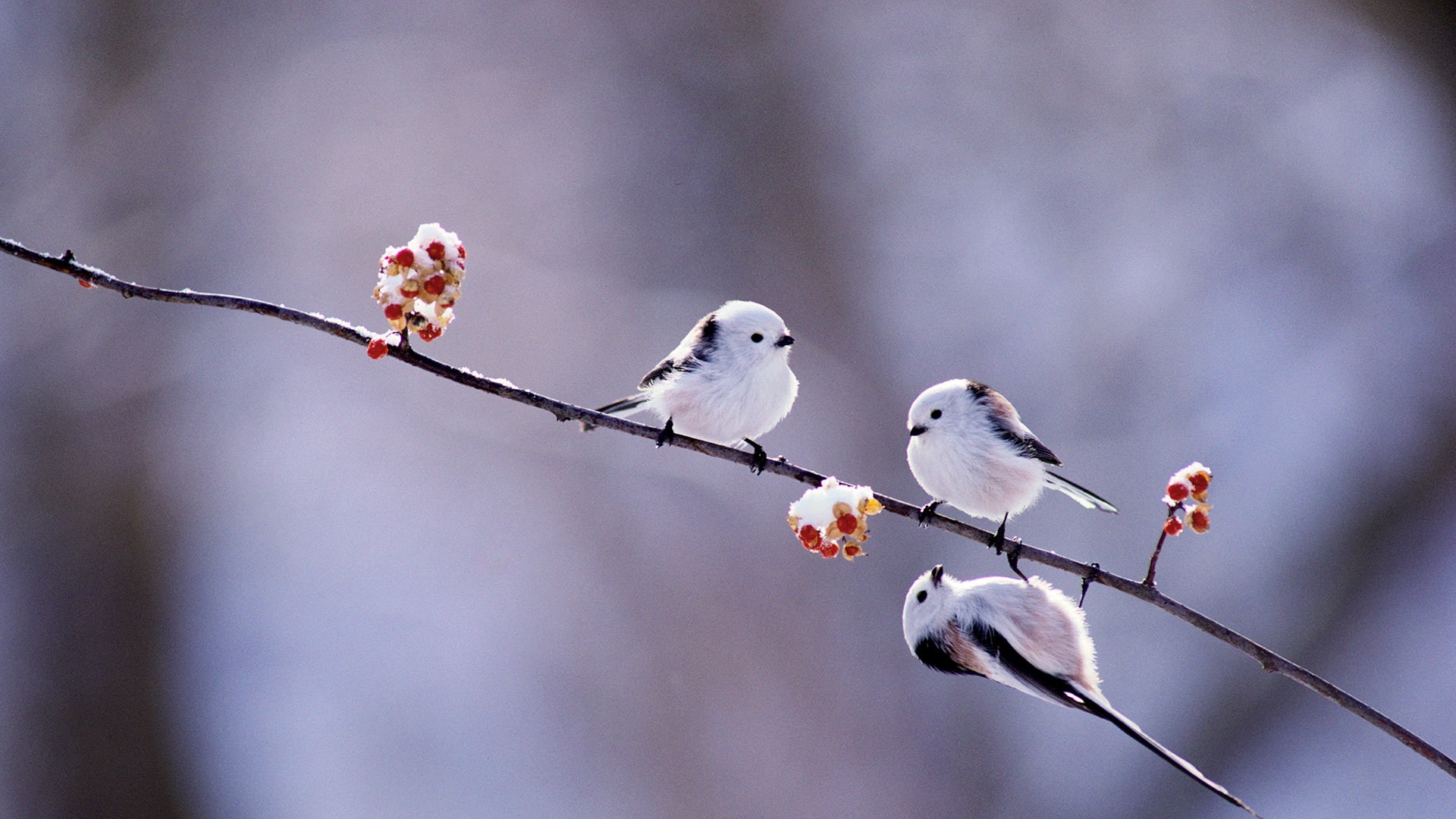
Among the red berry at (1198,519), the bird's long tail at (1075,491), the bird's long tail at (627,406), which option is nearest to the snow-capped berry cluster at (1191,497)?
the red berry at (1198,519)

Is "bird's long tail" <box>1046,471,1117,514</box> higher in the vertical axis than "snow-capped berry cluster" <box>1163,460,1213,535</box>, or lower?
higher

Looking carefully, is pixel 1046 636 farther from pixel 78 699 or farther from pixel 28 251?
pixel 78 699

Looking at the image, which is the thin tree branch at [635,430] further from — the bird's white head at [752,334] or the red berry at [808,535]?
the bird's white head at [752,334]

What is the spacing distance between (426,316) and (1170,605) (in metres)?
0.54

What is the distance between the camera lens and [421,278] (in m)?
0.61

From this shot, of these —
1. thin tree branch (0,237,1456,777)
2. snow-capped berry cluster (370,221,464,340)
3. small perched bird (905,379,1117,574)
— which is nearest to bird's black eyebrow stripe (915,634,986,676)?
small perched bird (905,379,1117,574)

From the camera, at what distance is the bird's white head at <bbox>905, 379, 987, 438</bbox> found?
91 cm

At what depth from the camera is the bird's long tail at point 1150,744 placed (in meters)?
0.52

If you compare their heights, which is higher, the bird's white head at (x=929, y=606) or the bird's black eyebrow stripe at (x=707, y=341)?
the bird's black eyebrow stripe at (x=707, y=341)

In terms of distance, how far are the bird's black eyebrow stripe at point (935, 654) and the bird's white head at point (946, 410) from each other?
7.8 inches

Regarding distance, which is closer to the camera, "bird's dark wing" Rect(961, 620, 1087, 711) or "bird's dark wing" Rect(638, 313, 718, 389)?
"bird's dark wing" Rect(961, 620, 1087, 711)

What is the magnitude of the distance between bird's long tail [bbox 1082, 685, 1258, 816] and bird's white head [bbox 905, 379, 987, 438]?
0.28 m

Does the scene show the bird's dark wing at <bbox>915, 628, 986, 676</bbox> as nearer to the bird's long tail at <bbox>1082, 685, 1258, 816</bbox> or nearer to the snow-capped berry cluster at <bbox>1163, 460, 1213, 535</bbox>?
the bird's long tail at <bbox>1082, 685, 1258, 816</bbox>

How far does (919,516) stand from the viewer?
0.69m
